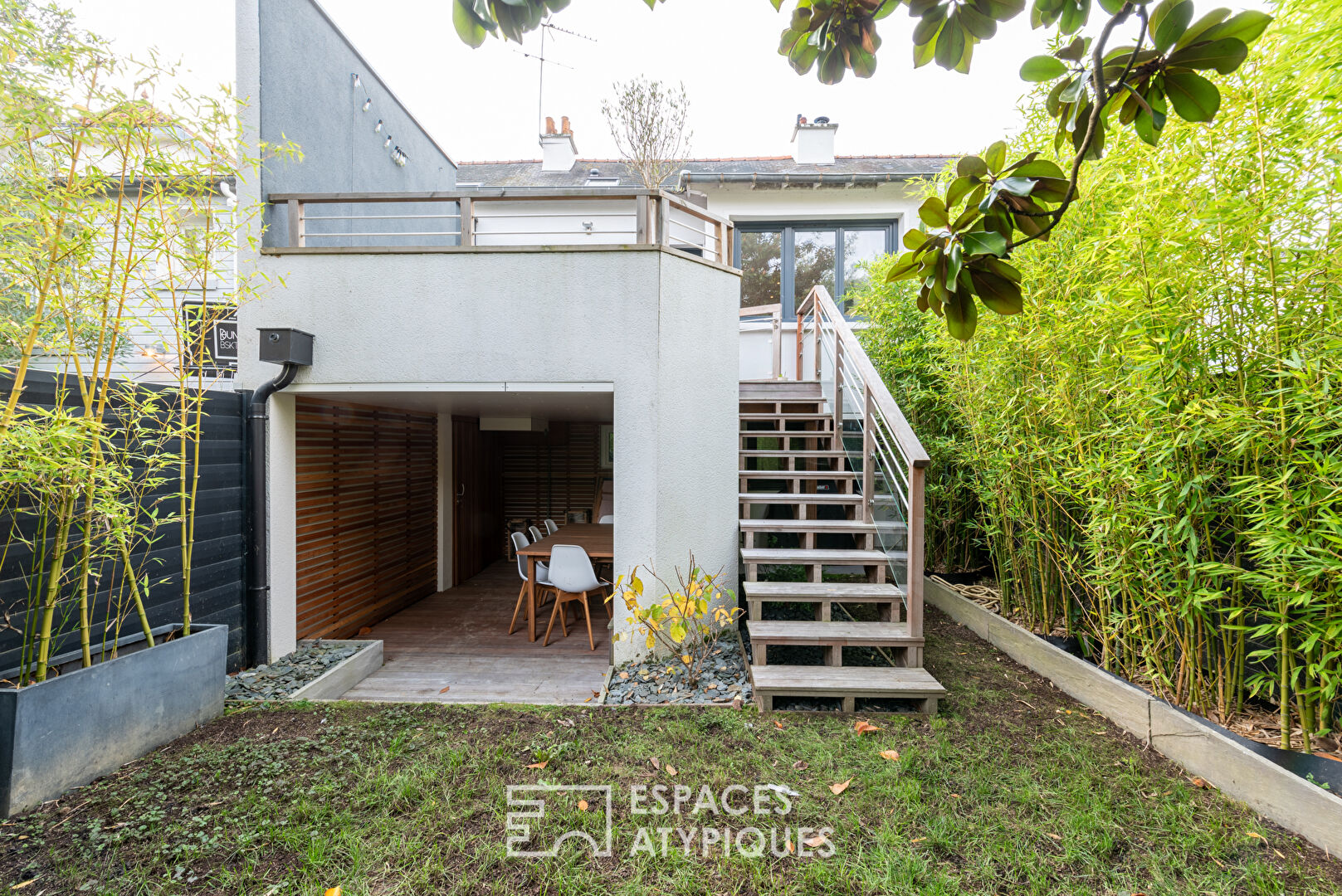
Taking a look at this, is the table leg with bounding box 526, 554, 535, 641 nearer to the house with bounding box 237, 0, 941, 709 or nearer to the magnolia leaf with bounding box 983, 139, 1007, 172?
the house with bounding box 237, 0, 941, 709

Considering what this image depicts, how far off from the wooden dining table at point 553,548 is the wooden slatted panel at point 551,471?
125 inches

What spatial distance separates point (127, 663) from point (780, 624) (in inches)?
129

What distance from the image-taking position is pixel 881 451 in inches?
166

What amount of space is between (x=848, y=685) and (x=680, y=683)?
1063mm

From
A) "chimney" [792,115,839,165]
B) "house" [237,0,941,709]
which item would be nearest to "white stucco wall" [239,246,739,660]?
"house" [237,0,941,709]

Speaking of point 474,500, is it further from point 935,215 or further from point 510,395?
point 935,215

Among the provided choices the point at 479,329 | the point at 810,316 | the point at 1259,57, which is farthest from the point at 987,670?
the point at 810,316

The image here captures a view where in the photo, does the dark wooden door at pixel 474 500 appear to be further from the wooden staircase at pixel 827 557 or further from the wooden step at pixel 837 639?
the wooden step at pixel 837 639

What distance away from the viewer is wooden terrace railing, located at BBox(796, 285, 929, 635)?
3.42m

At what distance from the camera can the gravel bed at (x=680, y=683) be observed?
3479 millimetres

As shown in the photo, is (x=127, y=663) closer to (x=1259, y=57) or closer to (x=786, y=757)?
(x=786, y=757)

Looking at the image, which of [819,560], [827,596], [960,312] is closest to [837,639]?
[827,596]

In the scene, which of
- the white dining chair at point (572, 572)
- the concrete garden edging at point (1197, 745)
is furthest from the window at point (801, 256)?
the concrete garden edging at point (1197, 745)

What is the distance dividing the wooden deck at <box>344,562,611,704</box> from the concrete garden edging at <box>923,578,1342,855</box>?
111 inches
